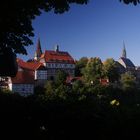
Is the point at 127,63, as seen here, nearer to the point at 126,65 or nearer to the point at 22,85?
the point at 126,65

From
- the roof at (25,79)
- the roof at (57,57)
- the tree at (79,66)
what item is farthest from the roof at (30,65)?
the tree at (79,66)

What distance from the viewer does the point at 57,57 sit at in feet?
450

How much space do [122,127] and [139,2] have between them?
345 centimetres

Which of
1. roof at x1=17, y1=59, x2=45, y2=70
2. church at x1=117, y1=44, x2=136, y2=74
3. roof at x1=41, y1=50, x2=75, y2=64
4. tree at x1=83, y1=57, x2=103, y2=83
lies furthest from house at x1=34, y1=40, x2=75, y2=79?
church at x1=117, y1=44, x2=136, y2=74

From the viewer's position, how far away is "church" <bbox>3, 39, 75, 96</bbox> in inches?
4186

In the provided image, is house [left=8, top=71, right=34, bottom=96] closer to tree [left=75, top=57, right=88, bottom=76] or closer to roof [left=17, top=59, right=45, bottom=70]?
roof [left=17, top=59, right=45, bottom=70]

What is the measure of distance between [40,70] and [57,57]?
15.5 m

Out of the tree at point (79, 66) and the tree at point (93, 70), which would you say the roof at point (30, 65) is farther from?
the tree at point (93, 70)

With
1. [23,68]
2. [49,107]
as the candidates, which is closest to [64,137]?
[49,107]

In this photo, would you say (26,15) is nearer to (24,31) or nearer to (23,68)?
(24,31)

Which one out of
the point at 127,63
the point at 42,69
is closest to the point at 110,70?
the point at 42,69

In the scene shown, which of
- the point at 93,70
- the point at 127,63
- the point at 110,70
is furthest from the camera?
the point at 127,63

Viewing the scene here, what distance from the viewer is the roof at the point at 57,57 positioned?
134425 mm

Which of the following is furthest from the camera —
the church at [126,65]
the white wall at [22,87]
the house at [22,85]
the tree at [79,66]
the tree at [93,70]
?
the church at [126,65]
